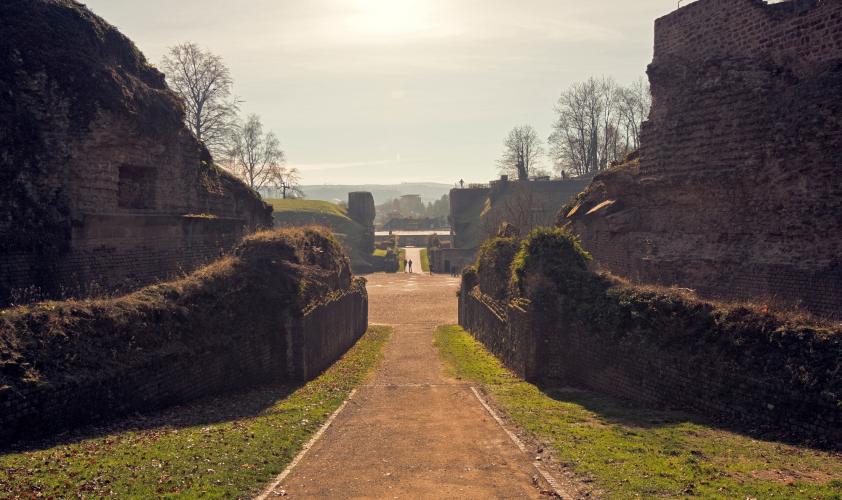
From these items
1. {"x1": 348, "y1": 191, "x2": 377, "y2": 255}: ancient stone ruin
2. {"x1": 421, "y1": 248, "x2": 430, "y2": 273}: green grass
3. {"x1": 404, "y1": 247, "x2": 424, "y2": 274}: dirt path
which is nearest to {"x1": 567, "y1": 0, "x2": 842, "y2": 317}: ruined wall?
{"x1": 421, "y1": 248, "x2": 430, "y2": 273}: green grass

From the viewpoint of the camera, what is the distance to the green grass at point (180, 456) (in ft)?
21.1

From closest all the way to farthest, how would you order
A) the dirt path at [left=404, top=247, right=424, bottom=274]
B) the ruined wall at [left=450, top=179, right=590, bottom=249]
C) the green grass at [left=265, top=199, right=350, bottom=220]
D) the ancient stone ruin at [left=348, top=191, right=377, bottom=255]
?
the ruined wall at [left=450, top=179, right=590, bottom=249] < the dirt path at [left=404, top=247, right=424, bottom=274] < the green grass at [left=265, top=199, right=350, bottom=220] < the ancient stone ruin at [left=348, top=191, right=377, bottom=255]

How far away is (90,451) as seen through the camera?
7.43 m

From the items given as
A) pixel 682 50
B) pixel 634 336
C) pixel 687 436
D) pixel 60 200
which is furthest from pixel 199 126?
pixel 687 436

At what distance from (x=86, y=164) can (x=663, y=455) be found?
46.2ft

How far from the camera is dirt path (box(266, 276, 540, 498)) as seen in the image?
7301 millimetres

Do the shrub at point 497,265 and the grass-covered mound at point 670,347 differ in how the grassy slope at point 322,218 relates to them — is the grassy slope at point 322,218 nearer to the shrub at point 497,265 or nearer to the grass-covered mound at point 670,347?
the shrub at point 497,265

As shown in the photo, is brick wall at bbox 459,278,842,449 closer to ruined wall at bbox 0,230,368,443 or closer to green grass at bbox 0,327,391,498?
green grass at bbox 0,327,391,498

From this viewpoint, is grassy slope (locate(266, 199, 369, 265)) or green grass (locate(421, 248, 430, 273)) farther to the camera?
grassy slope (locate(266, 199, 369, 265))

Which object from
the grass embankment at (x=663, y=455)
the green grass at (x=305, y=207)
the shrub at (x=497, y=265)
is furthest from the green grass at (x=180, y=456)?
the green grass at (x=305, y=207)

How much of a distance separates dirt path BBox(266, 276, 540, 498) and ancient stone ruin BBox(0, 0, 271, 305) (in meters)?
7.43

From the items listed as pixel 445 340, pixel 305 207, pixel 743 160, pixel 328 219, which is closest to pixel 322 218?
pixel 328 219

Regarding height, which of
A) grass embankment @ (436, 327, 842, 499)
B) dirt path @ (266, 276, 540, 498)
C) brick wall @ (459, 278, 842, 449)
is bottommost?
dirt path @ (266, 276, 540, 498)

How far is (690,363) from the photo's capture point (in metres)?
9.90
